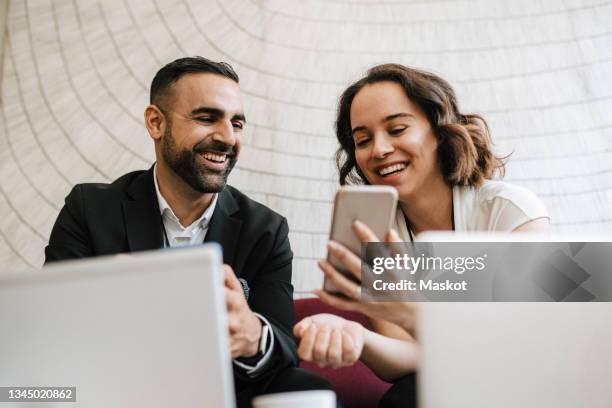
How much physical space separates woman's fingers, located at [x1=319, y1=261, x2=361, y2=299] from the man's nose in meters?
0.73

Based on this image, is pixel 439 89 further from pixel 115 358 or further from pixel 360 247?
pixel 115 358

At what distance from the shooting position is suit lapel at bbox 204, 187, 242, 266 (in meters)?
1.65

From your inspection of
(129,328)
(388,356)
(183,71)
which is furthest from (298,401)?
(183,71)

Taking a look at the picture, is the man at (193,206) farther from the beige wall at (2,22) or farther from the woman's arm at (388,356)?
the beige wall at (2,22)

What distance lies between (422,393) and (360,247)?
0.46 metres

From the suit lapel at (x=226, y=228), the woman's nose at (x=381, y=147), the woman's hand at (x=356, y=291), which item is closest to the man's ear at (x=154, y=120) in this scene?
the suit lapel at (x=226, y=228)

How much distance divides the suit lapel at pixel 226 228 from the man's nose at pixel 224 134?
17cm

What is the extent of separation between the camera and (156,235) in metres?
1.64

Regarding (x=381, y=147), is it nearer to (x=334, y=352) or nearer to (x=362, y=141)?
(x=362, y=141)

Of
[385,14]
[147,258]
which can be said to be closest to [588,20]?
[385,14]

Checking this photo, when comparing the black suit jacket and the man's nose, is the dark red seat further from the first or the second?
the man's nose

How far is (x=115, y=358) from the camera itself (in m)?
0.72

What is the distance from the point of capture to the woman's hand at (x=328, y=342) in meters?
1.09

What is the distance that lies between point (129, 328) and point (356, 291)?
573 millimetres
